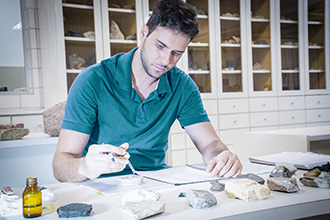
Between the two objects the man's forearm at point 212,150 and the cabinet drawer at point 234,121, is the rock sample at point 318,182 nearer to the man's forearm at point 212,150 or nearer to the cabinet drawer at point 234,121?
the man's forearm at point 212,150

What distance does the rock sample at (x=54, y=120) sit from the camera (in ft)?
7.21

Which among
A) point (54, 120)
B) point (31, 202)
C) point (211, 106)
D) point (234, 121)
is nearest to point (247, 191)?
point (31, 202)

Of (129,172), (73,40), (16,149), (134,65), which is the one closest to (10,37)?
(73,40)

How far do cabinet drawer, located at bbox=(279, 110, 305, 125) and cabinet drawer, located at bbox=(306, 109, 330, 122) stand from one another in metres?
0.09

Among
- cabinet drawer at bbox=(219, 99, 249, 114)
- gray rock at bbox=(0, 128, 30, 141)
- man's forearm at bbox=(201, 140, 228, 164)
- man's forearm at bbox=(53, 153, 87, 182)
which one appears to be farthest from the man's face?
cabinet drawer at bbox=(219, 99, 249, 114)

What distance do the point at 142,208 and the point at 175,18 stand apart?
2.77 ft

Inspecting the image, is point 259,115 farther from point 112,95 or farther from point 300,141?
point 112,95

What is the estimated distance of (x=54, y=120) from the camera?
222cm

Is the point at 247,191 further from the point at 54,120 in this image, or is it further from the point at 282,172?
the point at 54,120

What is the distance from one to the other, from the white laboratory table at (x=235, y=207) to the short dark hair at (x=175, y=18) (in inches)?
27.5

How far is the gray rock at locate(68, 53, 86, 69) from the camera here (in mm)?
3247

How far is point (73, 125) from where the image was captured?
4.16 ft

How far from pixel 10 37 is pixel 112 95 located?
212cm

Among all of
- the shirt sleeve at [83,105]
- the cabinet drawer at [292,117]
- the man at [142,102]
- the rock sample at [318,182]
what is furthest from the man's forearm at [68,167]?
the cabinet drawer at [292,117]
